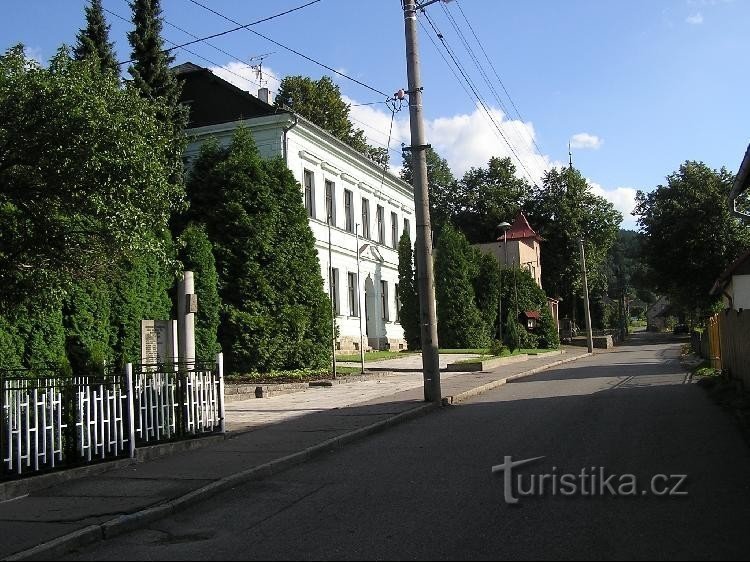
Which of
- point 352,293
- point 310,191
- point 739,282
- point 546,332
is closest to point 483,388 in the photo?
point 739,282

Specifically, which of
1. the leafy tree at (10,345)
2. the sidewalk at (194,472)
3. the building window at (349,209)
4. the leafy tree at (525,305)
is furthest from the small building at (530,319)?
the leafy tree at (10,345)

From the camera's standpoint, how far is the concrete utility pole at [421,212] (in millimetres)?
16547


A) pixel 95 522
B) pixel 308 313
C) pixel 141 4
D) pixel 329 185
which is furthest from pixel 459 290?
pixel 95 522

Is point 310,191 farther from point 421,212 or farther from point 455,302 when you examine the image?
point 421,212

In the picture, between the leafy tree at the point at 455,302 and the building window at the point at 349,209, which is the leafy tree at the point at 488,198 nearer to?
the leafy tree at the point at 455,302

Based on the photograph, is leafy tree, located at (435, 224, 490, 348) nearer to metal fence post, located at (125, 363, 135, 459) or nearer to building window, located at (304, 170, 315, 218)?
building window, located at (304, 170, 315, 218)

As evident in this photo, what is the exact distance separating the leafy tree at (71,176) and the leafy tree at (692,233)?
4775 centimetres

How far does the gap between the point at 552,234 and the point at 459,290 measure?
32.9 m

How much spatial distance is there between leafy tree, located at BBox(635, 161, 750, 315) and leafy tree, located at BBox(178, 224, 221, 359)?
39.7 m

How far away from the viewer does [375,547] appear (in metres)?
5.68

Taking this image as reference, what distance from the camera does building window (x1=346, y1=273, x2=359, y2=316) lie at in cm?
3766

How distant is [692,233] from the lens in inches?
2047

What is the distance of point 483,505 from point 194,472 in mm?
3919

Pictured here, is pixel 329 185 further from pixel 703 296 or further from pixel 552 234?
pixel 552 234
